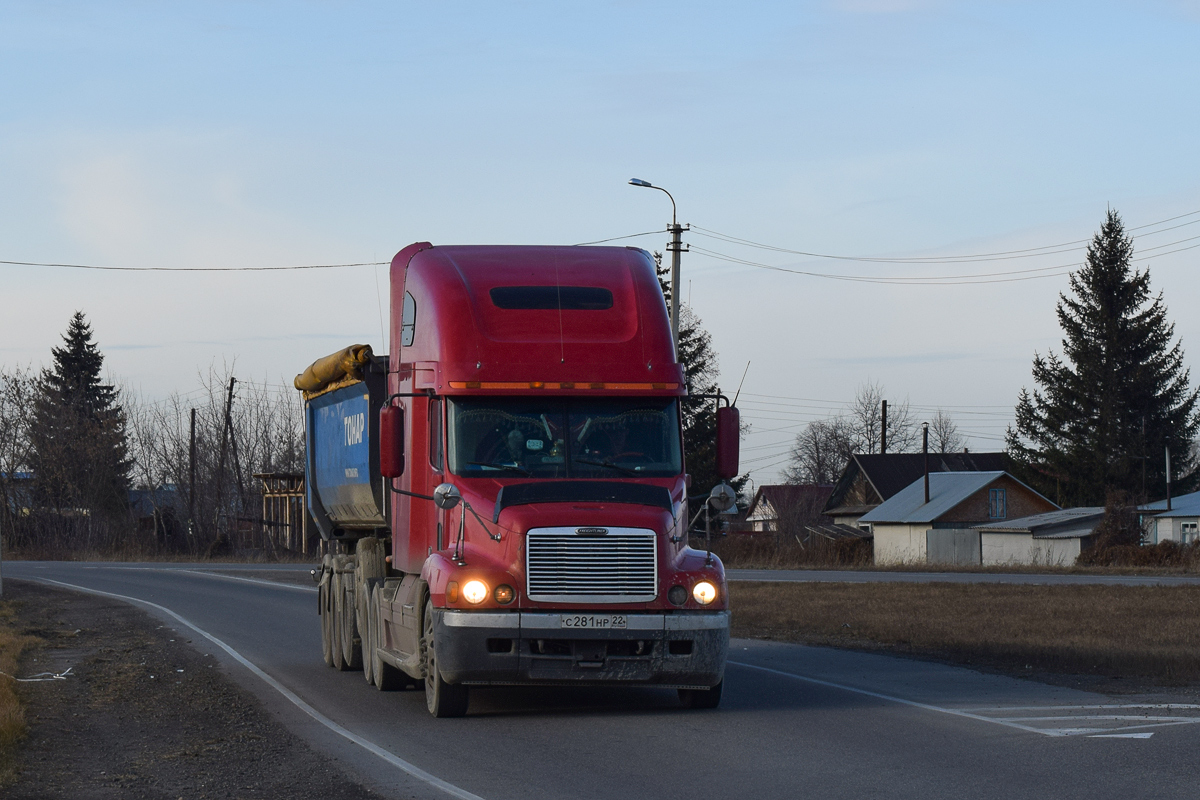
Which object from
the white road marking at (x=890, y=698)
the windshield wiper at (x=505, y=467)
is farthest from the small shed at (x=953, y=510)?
the windshield wiper at (x=505, y=467)

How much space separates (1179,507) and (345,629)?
190 feet

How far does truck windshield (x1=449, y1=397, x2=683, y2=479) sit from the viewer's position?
11477mm

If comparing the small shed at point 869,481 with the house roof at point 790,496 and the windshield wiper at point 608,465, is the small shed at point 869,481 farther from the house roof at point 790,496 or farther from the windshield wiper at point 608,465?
the windshield wiper at point 608,465

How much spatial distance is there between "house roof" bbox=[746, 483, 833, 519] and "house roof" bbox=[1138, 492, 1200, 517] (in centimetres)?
2297

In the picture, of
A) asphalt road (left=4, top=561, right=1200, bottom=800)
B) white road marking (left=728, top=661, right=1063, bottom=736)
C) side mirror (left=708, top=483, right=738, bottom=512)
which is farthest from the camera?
side mirror (left=708, top=483, right=738, bottom=512)

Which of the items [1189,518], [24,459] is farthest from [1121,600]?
[24,459]

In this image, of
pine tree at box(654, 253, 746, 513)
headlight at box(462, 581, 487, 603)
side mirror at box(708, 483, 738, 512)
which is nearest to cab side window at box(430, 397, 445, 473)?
headlight at box(462, 581, 487, 603)

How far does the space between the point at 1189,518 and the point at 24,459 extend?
56.8 meters

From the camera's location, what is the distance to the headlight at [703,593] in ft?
35.9

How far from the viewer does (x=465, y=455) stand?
11531 mm

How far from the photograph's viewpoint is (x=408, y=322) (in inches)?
511

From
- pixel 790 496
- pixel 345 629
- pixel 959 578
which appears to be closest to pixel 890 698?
pixel 345 629

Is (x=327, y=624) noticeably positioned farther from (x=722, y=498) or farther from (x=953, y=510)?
(x=953, y=510)

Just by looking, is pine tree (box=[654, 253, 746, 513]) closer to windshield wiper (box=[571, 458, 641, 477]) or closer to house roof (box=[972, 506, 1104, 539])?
house roof (box=[972, 506, 1104, 539])
